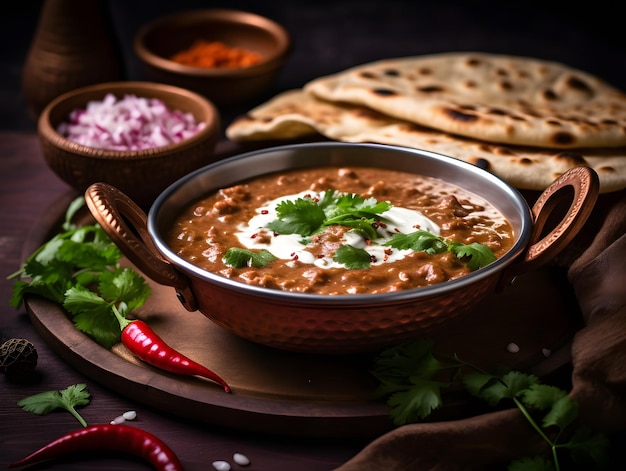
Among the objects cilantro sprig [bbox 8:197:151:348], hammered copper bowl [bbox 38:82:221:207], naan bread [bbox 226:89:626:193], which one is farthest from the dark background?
cilantro sprig [bbox 8:197:151:348]

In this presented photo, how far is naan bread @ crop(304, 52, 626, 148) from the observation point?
170 inches

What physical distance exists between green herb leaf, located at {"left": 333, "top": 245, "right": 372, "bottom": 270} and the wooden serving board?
1.16 ft

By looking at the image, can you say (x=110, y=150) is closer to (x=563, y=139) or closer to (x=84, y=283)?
(x=84, y=283)

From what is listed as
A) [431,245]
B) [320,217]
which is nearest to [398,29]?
[320,217]

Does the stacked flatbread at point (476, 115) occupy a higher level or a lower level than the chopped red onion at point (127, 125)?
higher

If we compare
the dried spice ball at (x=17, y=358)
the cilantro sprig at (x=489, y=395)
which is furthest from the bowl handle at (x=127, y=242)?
the cilantro sprig at (x=489, y=395)

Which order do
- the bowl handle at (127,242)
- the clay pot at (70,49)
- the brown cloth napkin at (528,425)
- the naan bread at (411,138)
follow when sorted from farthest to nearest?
the clay pot at (70,49), the naan bread at (411,138), the bowl handle at (127,242), the brown cloth napkin at (528,425)

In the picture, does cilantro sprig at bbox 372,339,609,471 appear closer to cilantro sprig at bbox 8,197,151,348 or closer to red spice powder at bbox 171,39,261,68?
cilantro sprig at bbox 8,197,151,348

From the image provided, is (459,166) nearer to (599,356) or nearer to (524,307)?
(524,307)

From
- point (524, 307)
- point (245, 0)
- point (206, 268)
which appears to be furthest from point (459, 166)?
point (245, 0)

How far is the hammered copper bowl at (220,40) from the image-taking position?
5.54 metres

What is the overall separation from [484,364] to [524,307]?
0.47m

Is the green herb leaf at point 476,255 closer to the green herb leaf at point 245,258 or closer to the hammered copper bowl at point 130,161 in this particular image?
the green herb leaf at point 245,258

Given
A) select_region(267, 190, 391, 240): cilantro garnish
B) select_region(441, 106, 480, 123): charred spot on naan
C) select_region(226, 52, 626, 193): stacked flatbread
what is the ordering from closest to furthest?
select_region(267, 190, 391, 240): cilantro garnish → select_region(226, 52, 626, 193): stacked flatbread → select_region(441, 106, 480, 123): charred spot on naan
